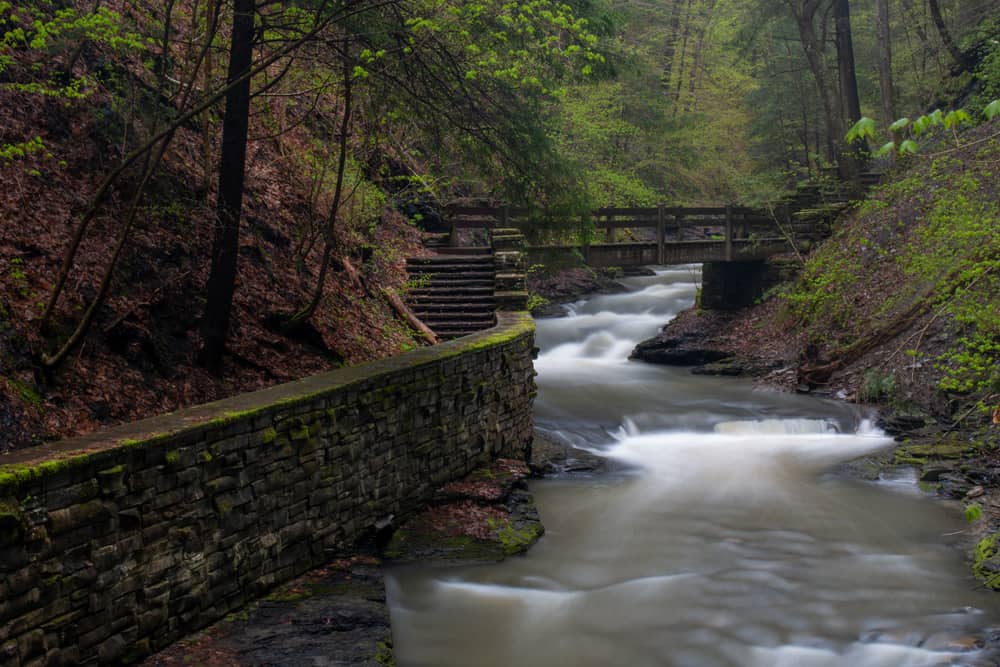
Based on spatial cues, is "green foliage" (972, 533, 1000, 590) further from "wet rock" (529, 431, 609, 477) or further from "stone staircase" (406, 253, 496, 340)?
"stone staircase" (406, 253, 496, 340)

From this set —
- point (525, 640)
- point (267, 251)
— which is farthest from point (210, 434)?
point (267, 251)

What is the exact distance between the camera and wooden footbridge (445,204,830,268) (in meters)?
18.4

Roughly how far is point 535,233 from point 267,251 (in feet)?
12.1

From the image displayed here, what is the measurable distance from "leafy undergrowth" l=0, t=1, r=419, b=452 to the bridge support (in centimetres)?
1437

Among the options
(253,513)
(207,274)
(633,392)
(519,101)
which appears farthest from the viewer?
(633,392)

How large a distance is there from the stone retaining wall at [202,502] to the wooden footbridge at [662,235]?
938cm

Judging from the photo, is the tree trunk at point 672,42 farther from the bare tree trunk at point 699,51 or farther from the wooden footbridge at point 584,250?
the wooden footbridge at point 584,250

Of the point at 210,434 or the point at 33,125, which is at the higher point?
the point at 33,125

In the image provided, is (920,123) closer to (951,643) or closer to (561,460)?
(951,643)

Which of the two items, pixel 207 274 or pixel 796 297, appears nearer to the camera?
pixel 207 274

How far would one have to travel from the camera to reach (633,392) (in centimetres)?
1762

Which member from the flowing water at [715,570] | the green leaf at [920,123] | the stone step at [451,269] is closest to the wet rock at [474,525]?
the flowing water at [715,570]

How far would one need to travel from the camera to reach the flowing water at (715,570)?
6.87m

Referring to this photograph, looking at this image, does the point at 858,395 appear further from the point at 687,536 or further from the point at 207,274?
the point at 207,274
